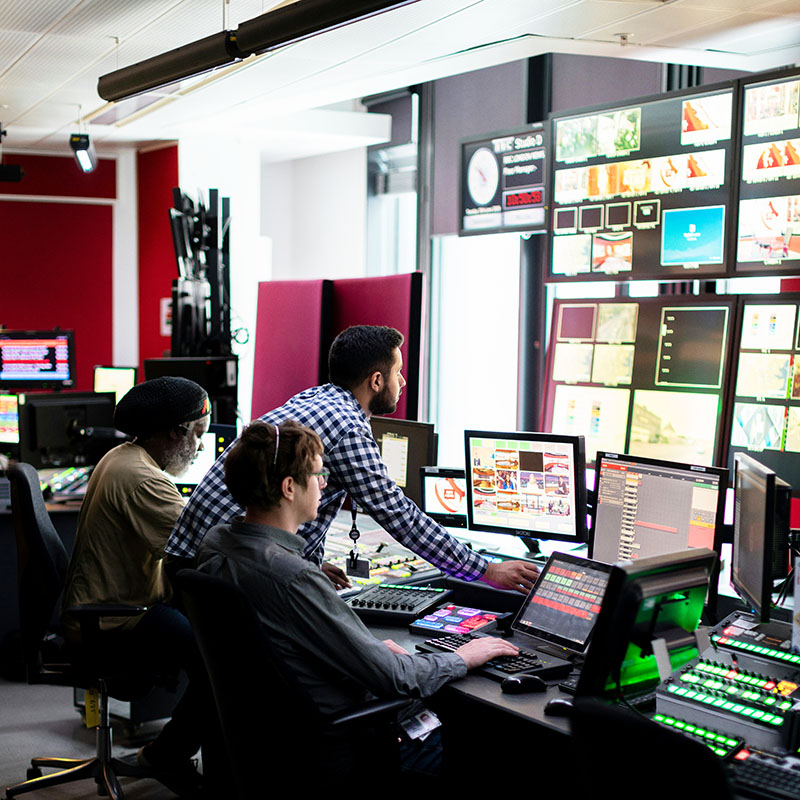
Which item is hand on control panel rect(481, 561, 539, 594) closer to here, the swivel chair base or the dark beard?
the dark beard

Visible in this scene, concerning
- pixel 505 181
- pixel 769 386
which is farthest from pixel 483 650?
pixel 505 181

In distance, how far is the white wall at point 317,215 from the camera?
8.60 meters

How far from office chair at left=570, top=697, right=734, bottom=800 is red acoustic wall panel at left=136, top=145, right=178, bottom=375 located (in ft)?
26.8

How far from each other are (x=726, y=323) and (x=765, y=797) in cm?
248

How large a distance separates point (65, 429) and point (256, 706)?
11.6 ft

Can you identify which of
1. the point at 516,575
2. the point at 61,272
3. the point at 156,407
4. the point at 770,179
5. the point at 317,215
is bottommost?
the point at 516,575

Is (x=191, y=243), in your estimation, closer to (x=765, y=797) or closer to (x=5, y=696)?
(x=5, y=696)

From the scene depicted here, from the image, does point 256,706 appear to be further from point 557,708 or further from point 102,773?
point 102,773

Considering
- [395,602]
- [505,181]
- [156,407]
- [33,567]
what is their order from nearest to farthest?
[395,602]
[33,567]
[156,407]
[505,181]

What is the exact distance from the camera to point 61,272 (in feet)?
32.8

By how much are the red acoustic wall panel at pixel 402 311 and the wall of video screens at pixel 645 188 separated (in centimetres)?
73

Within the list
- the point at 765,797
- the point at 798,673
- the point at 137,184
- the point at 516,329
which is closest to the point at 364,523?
the point at 798,673

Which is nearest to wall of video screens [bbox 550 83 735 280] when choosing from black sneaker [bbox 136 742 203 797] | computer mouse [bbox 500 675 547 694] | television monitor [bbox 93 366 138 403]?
computer mouse [bbox 500 675 547 694]

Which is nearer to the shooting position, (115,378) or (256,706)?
(256,706)
